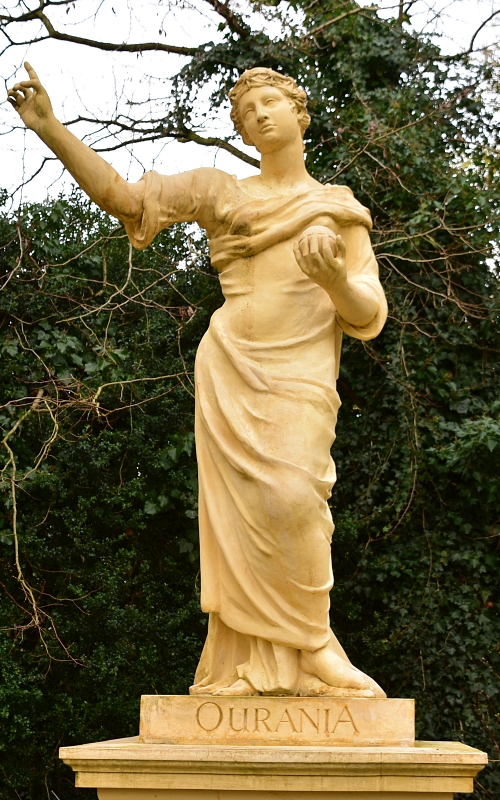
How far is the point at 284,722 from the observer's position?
412 cm

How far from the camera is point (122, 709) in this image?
26.0 feet

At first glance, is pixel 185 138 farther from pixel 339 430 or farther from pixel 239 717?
pixel 239 717

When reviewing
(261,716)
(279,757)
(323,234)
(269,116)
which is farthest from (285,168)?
(279,757)

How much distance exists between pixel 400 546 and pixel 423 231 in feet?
7.67

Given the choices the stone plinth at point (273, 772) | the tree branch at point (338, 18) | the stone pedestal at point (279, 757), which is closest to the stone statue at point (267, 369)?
the stone pedestal at point (279, 757)

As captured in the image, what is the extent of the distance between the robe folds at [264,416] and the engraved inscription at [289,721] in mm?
109

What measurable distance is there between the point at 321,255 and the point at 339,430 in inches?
186

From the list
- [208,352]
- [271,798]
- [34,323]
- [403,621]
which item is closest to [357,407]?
[403,621]

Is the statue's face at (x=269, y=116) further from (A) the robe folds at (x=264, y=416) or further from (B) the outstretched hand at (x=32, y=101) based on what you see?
(B) the outstretched hand at (x=32, y=101)

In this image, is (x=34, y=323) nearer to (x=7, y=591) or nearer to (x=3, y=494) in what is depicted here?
(x=3, y=494)

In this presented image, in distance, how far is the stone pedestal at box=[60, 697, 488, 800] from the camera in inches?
153

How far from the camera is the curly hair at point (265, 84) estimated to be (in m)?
4.75

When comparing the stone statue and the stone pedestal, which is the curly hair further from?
the stone pedestal

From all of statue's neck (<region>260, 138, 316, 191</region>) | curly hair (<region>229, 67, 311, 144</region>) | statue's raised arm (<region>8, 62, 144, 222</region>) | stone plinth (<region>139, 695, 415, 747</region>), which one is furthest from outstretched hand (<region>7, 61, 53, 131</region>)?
stone plinth (<region>139, 695, 415, 747</region>)
